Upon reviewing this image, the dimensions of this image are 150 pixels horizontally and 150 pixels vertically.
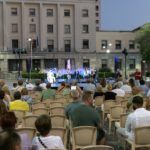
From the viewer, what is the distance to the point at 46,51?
273 feet

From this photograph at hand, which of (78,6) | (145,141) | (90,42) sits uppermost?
(78,6)

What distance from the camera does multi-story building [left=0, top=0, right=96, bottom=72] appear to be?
8169cm

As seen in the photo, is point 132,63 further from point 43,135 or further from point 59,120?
point 43,135

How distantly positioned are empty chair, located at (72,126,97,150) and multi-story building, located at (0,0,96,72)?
7216cm

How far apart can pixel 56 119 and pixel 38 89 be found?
1253 cm

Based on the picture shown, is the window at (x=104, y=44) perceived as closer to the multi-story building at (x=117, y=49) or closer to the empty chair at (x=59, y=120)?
the multi-story building at (x=117, y=49)

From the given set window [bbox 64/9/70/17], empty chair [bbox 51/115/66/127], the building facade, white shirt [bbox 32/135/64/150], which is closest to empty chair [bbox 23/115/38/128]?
empty chair [bbox 51/115/66/127]

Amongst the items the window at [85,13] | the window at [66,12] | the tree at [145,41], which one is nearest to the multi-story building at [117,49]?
the window at [85,13]

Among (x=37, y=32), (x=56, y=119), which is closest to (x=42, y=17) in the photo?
(x=37, y=32)

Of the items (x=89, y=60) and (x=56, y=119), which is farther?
(x=89, y=60)

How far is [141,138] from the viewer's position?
8516 mm

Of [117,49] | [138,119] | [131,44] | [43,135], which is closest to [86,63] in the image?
[117,49]

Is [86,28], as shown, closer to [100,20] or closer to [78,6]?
[78,6]

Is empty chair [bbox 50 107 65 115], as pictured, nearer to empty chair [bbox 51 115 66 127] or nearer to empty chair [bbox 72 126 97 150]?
empty chair [bbox 51 115 66 127]
